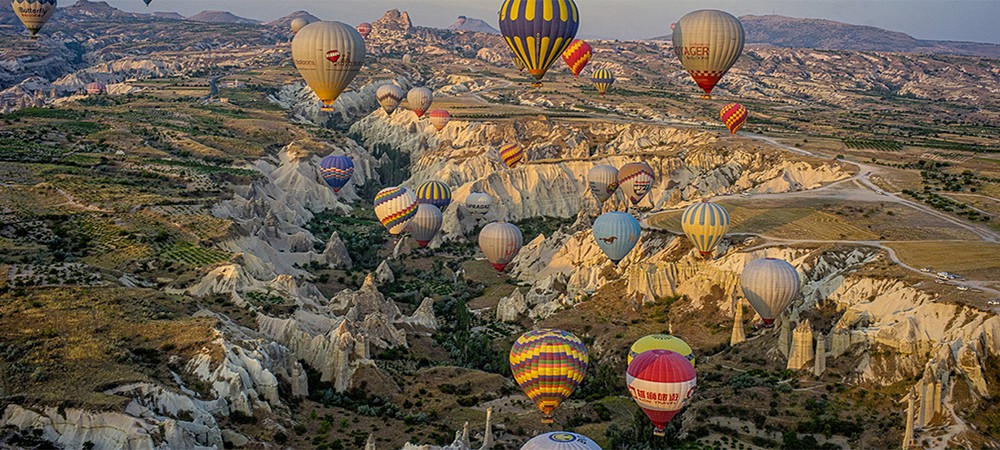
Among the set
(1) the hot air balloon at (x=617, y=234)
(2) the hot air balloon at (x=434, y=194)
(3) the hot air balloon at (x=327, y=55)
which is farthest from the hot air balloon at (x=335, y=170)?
(1) the hot air balloon at (x=617, y=234)

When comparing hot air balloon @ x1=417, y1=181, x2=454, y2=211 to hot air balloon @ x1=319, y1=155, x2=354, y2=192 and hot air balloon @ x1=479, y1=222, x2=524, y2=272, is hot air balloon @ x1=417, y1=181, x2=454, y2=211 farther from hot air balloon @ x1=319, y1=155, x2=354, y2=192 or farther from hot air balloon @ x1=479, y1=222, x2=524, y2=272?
hot air balloon @ x1=479, y1=222, x2=524, y2=272

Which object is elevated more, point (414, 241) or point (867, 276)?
point (867, 276)

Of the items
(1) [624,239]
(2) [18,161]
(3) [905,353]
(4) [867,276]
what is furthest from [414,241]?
(3) [905,353]

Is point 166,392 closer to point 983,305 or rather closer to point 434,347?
point 434,347

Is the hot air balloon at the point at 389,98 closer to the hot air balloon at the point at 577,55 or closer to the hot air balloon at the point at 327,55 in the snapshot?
the hot air balloon at the point at 577,55

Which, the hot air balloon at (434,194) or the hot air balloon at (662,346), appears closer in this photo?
the hot air balloon at (662,346)

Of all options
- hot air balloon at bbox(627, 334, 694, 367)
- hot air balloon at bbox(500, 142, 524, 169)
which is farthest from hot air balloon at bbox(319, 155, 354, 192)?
hot air balloon at bbox(627, 334, 694, 367)
